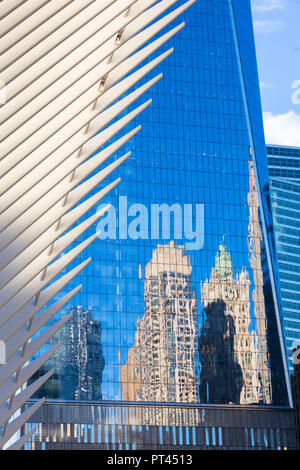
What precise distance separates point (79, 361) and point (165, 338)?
28.9ft

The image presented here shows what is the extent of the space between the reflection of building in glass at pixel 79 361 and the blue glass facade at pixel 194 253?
0.60 meters

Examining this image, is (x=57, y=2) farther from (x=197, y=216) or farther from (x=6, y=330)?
(x=197, y=216)

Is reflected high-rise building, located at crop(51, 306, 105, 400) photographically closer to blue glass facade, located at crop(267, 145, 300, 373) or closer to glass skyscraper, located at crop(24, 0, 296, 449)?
glass skyscraper, located at crop(24, 0, 296, 449)

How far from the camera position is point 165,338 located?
3150 inches

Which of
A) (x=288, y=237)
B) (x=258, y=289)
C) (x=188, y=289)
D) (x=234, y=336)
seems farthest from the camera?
(x=288, y=237)

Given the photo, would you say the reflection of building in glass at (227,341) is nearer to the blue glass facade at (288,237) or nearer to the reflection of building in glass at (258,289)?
the reflection of building in glass at (258,289)

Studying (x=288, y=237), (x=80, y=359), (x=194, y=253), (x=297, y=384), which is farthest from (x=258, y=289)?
(x=288, y=237)

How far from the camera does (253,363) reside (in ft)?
267

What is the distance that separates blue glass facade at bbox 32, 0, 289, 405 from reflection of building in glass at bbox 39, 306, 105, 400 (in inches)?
23.5

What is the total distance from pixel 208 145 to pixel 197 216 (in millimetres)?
7722

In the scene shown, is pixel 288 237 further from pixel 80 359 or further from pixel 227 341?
pixel 80 359

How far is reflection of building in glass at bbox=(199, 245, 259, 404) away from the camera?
263 ft

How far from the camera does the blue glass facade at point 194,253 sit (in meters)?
78.9

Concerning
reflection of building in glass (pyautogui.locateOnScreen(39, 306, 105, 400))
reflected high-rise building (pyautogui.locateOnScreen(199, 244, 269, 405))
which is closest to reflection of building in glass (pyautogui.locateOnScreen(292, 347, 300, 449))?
reflected high-rise building (pyautogui.locateOnScreen(199, 244, 269, 405))
